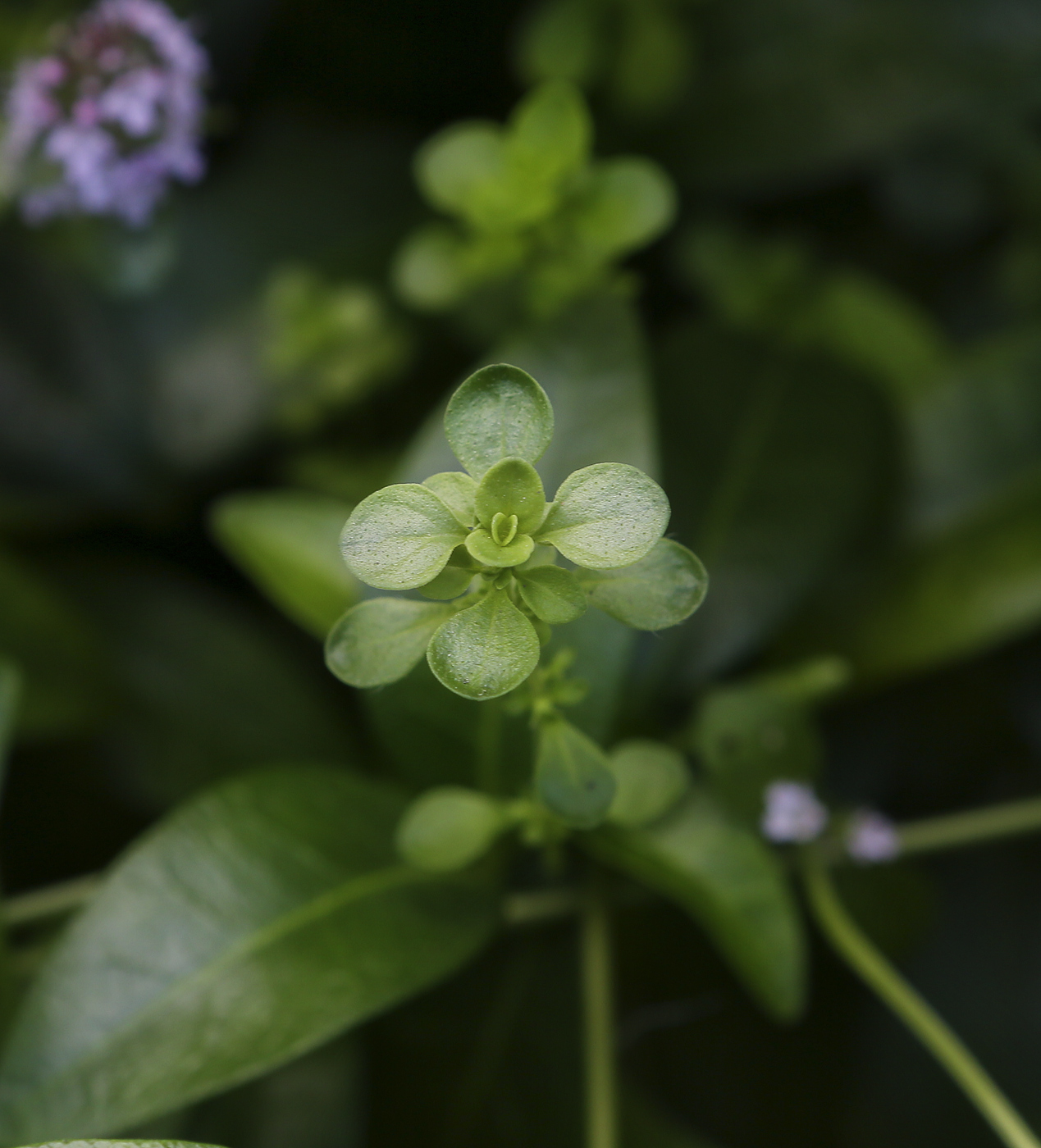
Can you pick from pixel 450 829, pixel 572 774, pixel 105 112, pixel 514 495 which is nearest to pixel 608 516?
pixel 514 495

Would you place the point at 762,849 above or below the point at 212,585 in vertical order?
below

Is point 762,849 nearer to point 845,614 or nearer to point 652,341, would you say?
point 845,614

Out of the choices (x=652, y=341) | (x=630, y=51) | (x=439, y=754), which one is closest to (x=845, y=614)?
(x=652, y=341)

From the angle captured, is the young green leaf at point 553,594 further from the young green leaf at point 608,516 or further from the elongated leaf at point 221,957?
the elongated leaf at point 221,957

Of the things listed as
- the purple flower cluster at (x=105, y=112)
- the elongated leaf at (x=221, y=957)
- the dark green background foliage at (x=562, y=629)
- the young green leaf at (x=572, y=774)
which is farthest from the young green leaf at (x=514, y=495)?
the purple flower cluster at (x=105, y=112)

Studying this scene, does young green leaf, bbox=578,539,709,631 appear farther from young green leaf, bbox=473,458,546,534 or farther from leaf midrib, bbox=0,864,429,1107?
leaf midrib, bbox=0,864,429,1107

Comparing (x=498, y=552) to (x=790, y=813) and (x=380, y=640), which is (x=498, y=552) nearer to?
Result: (x=380, y=640)

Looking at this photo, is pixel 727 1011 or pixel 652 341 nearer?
pixel 727 1011

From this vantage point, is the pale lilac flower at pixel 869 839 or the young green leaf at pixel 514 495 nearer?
the young green leaf at pixel 514 495
